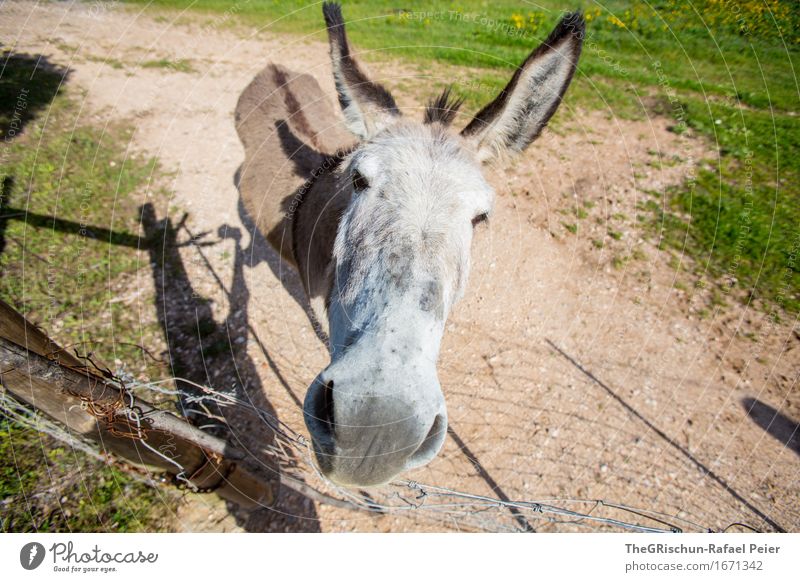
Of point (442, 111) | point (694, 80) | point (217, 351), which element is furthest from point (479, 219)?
point (694, 80)

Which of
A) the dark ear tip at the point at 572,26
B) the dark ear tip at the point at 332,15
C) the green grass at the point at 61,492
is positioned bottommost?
the green grass at the point at 61,492

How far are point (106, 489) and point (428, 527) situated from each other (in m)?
3.52

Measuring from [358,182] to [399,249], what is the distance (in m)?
0.86

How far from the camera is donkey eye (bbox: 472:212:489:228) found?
305 cm

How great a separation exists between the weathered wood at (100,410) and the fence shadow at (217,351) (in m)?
1.33

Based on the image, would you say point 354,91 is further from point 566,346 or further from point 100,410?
point 566,346

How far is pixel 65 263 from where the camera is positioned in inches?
253

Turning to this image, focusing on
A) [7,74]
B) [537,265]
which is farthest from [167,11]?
[537,265]

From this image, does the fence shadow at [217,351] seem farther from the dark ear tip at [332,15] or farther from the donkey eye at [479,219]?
the dark ear tip at [332,15]

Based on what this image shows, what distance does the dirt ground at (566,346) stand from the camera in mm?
4629

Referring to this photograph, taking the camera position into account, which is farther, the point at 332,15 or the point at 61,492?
the point at 61,492

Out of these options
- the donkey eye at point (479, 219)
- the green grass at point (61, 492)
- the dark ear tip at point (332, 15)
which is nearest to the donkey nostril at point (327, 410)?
the donkey eye at point (479, 219)

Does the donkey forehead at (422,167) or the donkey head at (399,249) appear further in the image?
the donkey forehead at (422,167)

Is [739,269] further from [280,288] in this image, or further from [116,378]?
[116,378]
